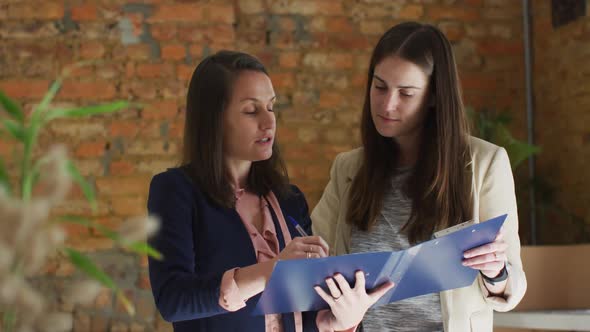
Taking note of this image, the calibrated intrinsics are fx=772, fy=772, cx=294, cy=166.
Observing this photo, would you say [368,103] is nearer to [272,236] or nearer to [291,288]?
[272,236]

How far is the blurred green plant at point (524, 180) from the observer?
10.6 ft

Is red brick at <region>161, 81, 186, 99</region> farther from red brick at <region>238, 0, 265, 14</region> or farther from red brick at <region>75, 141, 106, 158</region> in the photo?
red brick at <region>238, 0, 265, 14</region>

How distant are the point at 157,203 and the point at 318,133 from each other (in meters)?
2.37

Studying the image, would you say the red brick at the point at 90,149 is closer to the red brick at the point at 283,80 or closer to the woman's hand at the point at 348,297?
the red brick at the point at 283,80

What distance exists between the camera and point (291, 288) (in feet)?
4.33

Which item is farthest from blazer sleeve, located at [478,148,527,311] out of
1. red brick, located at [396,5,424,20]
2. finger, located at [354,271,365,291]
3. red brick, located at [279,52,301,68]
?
red brick, located at [396,5,424,20]

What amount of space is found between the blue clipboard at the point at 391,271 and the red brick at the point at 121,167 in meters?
1.98

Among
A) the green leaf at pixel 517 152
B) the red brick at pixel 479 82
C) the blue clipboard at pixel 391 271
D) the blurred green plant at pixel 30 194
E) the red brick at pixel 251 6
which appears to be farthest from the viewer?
the red brick at pixel 479 82

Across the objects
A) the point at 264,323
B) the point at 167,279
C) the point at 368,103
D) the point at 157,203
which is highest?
the point at 368,103

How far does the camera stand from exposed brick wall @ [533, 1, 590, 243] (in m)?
3.46

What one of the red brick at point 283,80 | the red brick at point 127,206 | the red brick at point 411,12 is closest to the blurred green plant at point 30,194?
the red brick at point 127,206

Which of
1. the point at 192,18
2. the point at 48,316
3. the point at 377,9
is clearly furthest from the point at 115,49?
the point at 48,316

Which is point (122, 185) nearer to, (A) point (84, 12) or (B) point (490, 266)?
(A) point (84, 12)

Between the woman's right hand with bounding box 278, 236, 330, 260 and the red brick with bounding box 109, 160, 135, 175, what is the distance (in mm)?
2060
